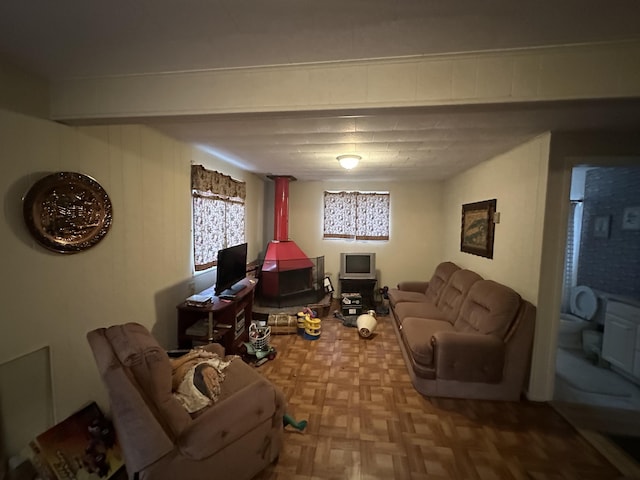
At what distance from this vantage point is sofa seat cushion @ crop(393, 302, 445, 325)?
312cm

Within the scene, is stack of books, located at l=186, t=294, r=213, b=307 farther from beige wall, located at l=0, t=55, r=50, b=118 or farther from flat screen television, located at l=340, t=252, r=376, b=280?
flat screen television, located at l=340, t=252, r=376, b=280

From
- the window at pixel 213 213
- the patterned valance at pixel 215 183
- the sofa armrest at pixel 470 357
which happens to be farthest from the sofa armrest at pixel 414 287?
the patterned valance at pixel 215 183

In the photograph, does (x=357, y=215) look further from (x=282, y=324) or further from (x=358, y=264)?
(x=282, y=324)

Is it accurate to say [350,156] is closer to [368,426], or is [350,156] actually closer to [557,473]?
[368,426]

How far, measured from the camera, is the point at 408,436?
189 cm

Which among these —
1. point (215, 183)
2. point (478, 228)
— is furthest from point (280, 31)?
point (478, 228)

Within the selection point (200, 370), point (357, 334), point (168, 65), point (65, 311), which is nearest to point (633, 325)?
point (357, 334)

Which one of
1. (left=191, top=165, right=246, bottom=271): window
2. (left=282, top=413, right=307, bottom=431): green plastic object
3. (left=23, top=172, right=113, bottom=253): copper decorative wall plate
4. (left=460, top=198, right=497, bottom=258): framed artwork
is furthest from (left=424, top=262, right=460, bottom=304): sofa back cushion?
(left=23, top=172, right=113, bottom=253): copper decorative wall plate

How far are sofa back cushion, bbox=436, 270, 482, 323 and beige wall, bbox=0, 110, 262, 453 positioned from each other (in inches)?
114

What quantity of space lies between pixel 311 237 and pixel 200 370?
11.8ft

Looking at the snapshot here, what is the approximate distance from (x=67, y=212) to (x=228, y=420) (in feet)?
5.14

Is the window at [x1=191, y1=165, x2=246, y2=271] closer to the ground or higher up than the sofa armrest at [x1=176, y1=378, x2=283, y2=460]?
higher up

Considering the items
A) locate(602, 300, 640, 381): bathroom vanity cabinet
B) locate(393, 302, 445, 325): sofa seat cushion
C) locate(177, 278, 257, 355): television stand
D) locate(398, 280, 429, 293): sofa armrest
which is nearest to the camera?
locate(177, 278, 257, 355): television stand

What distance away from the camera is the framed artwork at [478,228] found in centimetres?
293
